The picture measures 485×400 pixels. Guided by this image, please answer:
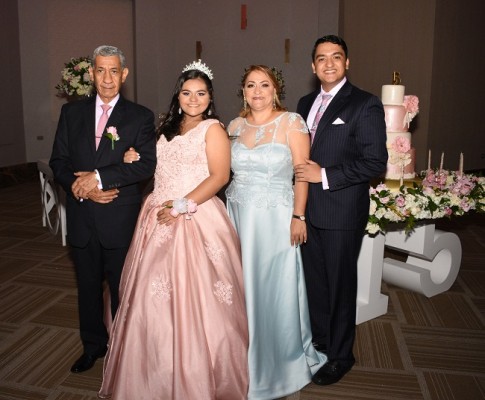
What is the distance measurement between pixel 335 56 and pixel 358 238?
1.10 metres

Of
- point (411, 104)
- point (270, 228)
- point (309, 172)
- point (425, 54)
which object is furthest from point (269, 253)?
point (425, 54)

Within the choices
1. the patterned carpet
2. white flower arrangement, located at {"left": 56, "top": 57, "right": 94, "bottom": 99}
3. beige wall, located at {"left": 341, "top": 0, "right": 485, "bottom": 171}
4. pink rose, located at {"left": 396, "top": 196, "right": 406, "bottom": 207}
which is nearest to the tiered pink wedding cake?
pink rose, located at {"left": 396, "top": 196, "right": 406, "bottom": 207}

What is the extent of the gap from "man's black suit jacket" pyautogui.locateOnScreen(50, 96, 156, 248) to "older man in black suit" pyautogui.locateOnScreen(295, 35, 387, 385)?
0.91 meters

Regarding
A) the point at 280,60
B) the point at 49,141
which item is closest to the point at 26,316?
the point at 49,141

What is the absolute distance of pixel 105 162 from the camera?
2848 mm

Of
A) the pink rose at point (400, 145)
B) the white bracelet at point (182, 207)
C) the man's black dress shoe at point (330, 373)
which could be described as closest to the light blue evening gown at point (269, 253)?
the man's black dress shoe at point (330, 373)

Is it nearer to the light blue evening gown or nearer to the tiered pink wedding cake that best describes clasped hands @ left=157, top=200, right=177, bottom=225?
the light blue evening gown

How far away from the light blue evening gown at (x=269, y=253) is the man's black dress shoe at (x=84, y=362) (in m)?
1.08

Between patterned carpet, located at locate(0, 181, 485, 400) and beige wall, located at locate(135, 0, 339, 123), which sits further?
beige wall, located at locate(135, 0, 339, 123)

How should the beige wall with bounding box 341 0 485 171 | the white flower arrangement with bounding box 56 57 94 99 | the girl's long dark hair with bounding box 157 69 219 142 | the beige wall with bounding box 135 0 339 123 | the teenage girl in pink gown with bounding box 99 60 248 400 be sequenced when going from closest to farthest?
1. the teenage girl in pink gown with bounding box 99 60 248 400
2. the girl's long dark hair with bounding box 157 69 219 142
3. the white flower arrangement with bounding box 56 57 94 99
4. the beige wall with bounding box 341 0 485 171
5. the beige wall with bounding box 135 0 339 123

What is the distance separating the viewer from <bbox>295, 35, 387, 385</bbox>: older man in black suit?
9.28 ft

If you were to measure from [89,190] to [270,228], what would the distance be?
1045mm

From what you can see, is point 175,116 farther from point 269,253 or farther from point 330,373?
point 330,373

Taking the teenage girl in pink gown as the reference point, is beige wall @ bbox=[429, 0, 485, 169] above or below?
above
